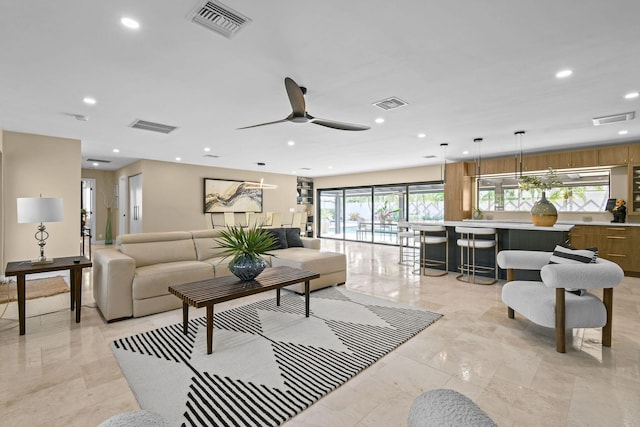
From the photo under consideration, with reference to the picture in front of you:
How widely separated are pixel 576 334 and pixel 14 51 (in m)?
5.54

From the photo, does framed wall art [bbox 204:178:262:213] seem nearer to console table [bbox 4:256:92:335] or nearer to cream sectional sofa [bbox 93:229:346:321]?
cream sectional sofa [bbox 93:229:346:321]

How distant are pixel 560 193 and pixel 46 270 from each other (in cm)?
879

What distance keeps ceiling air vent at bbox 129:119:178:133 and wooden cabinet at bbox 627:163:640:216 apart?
26.4 feet

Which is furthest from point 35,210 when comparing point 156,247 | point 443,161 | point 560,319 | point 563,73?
point 443,161

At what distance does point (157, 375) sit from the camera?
2.15 m

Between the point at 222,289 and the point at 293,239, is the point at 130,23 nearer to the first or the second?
the point at 222,289

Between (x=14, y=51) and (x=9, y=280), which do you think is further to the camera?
(x=9, y=280)

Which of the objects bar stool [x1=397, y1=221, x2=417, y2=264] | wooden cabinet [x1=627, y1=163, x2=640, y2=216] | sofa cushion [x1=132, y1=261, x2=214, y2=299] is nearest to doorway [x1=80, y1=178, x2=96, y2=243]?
sofa cushion [x1=132, y1=261, x2=214, y2=299]

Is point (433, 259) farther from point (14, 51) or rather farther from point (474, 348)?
point (14, 51)

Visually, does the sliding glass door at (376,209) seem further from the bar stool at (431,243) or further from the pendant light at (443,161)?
the bar stool at (431,243)

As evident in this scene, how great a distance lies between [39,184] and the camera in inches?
204

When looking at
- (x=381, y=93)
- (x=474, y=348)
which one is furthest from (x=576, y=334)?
(x=381, y=93)

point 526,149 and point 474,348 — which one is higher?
point 526,149

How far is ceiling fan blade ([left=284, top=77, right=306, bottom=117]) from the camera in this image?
2721 millimetres
